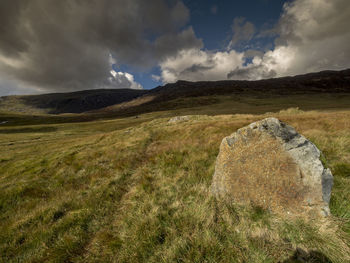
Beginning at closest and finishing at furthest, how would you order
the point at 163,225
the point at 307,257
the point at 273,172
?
1. the point at 307,257
2. the point at 163,225
3. the point at 273,172

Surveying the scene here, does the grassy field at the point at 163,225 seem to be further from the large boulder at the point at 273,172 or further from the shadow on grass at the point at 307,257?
the large boulder at the point at 273,172

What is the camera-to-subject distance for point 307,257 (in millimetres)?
2553

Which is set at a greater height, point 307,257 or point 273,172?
point 273,172

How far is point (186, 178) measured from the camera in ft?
18.3

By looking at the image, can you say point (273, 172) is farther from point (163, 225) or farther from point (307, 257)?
point (163, 225)

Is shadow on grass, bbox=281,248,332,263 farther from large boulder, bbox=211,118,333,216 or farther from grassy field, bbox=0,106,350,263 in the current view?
large boulder, bbox=211,118,333,216

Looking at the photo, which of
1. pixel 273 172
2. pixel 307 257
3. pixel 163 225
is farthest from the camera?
pixel 273 172

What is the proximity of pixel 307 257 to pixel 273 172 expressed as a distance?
172 centimetres

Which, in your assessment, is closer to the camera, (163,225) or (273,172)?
(163,225)

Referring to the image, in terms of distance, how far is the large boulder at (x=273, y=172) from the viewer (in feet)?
10.9

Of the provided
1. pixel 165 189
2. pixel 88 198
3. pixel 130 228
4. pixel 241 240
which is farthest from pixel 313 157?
pixel 88 198

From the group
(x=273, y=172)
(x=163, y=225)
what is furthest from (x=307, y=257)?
(x=163, y=225)

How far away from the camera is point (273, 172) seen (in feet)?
12.3

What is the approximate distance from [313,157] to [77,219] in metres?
6.88
